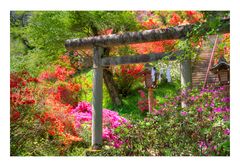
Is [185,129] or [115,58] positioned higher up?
[115,58]

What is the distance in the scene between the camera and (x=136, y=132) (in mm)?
4309

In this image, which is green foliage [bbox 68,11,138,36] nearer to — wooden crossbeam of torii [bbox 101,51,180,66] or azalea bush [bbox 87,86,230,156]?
wooden crossbeam of torii [bbox 101,51,180,66]

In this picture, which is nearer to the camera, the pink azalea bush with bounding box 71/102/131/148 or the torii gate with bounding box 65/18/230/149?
the torii gate with bounding box 65/18/230/149

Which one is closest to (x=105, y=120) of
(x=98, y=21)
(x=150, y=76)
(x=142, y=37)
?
(x=150, y=76)

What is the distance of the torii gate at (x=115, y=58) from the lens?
4.92 meters

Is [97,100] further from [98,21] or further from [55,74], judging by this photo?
[55,74]

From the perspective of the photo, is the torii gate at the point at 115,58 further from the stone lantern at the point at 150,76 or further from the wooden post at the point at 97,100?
the stone lantern at the point at 150,76

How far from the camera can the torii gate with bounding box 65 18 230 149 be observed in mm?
4918

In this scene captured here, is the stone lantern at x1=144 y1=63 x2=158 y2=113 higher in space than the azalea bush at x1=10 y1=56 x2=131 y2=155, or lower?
higher

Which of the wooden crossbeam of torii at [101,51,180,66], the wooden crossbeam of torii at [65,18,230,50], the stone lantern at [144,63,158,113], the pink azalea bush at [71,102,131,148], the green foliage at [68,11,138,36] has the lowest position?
the pink azalea bush at [71,102,131,148]

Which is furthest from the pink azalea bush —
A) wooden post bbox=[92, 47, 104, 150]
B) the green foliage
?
the green foliage

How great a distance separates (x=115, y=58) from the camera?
5570 mm
